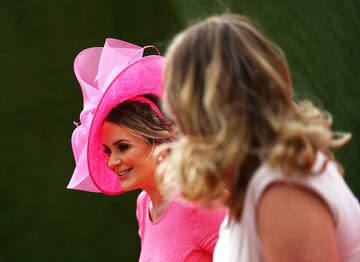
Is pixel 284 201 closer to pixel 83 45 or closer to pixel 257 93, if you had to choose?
pixel 257 93

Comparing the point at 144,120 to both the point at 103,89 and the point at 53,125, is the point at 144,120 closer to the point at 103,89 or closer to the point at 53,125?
the point at 103,89

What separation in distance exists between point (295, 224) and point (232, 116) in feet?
0.78

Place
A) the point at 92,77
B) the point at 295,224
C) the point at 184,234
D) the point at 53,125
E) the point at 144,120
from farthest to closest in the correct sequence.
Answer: the point at 53,125 → the point at 92,77 → the point at 144,120 → the point at 184,234 → the point at 295,224

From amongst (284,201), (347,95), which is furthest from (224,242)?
(347,95)

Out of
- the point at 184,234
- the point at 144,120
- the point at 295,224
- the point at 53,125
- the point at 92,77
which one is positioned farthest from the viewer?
the point at 53,125

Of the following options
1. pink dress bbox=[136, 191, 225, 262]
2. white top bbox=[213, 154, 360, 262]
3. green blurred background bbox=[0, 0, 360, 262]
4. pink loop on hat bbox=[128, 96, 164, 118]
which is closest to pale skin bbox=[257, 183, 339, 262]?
white top bbox=[213, 154, 360, 262]

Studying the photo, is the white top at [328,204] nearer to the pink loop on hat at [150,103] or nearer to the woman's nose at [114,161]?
the woman's nose at [114,161]

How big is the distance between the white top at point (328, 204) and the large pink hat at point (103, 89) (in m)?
1.04

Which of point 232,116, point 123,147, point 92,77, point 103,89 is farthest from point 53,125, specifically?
point 232,116

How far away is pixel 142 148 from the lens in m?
2.58

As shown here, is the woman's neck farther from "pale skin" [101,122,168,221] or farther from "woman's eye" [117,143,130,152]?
"woman's eye" [117,143,130,152]

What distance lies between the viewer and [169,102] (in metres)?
1.55

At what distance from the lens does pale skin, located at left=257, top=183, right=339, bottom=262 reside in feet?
4.66

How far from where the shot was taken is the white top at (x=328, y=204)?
1.45 m
